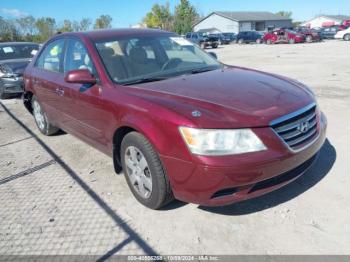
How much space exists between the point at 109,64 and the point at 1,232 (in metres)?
2.00

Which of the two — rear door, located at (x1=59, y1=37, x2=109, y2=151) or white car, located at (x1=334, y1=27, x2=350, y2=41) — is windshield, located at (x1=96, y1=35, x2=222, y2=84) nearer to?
rear door, located at (x1=59, y1=37, x2=109, y2=151)

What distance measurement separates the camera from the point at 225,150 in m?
2.67

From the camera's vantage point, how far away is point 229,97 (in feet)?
10.1

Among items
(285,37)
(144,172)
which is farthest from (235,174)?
(285,37)

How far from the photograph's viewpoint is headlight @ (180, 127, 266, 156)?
2.67 meters

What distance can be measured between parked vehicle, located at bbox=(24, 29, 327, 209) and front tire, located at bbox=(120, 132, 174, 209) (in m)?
0.01

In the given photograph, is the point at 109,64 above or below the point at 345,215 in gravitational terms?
above

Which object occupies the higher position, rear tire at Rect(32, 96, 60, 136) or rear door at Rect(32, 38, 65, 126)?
rear door at Rect(32, 38, 65, 126)

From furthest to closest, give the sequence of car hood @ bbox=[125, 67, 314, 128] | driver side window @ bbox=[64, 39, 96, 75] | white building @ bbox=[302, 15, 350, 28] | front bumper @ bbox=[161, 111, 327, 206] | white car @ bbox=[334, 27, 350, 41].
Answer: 1. white building @ bbox=[302, 15, 350, 28]
2. white car @ bbox=[334, 27, 350, 41]
3. driver side window @ bbox=[64, 39, 96, 75]
4. car hood @ bbox=[125, 67, 314, 128]
5. front bumper @ bbox=[161, 111, 327, 206]

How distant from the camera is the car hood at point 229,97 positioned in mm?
2756

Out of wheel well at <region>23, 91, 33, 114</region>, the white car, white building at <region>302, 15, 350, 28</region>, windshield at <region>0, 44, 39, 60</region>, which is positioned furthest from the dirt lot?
white building at <region>302, 15, 350, 28</region>

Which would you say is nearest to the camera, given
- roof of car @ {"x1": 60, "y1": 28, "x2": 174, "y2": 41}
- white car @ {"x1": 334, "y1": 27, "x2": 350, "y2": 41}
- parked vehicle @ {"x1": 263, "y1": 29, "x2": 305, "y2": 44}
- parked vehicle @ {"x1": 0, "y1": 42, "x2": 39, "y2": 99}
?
roof of car @ {"x1": 60, "y1": 28, "x2": 174, "y2": 41}

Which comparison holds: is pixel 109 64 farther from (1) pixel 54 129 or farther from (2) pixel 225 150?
(1) pixel 54 129

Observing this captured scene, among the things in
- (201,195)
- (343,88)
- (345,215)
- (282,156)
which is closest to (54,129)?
(201,195)
